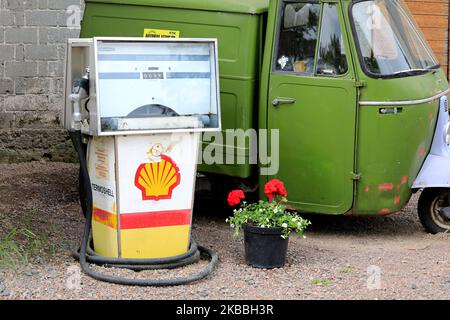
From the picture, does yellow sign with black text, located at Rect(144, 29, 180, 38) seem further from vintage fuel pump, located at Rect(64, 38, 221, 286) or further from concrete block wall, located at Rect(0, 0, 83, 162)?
concrete block wall, located at Rect(0, 0, 83, 162)

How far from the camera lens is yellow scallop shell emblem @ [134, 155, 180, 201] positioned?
18.9ft

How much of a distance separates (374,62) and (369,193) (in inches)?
39.0

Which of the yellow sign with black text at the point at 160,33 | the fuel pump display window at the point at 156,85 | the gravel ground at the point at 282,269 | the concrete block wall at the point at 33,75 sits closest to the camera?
the gravel ground at the point at 282,269

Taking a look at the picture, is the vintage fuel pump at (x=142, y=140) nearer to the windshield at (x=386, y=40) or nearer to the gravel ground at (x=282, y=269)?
the gravel ground at (x=282, y=269)

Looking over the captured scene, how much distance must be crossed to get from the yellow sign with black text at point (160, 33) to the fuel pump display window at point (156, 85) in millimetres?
1149

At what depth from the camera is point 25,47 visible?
9586 mm

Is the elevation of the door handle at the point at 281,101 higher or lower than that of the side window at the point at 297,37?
lower

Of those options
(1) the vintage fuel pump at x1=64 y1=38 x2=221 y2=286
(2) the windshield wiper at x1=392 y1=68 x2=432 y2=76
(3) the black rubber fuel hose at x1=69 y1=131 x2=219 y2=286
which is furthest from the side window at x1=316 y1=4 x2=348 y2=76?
(3) the black rubber fuel hose at x1=69 y1=131 x2=219 y2=286

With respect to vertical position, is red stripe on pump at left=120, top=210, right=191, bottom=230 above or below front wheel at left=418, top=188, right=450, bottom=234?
above

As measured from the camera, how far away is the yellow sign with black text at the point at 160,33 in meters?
7.07

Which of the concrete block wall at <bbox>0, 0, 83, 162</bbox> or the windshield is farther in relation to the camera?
the concrete block wall at <bbox>0, 0, 83, 162</bbox>

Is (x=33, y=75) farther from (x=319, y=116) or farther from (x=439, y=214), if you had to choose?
(x=439, y=214)

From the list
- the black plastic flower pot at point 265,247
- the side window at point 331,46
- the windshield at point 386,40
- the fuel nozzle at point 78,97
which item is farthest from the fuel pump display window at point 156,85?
the windshield at point 386,40
